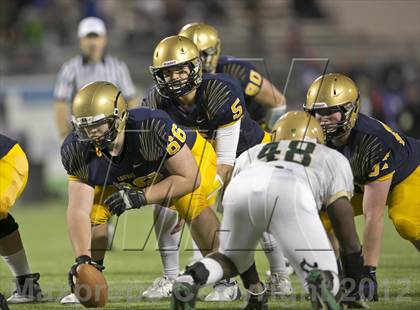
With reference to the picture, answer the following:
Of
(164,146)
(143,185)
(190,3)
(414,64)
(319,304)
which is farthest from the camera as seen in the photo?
(190,3)

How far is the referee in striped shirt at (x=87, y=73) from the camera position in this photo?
7875 millimetres

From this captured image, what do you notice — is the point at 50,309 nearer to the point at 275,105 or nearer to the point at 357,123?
the point at 357,123

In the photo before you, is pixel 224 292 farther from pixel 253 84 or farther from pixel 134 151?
pixel 253 84

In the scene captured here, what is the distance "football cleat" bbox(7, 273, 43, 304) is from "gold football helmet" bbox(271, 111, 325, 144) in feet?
5.55

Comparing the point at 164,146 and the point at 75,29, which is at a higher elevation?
the point at 75,29

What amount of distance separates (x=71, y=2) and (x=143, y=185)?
1124 cm

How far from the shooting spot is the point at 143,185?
15.7 ft

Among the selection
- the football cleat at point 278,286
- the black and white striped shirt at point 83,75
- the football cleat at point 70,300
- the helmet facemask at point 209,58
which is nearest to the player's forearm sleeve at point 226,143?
the football cleat at point 278,286

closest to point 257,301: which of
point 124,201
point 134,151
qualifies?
point 124,201

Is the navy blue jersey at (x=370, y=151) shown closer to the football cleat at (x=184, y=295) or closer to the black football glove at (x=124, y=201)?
the black football glove at (x=124, y=201)

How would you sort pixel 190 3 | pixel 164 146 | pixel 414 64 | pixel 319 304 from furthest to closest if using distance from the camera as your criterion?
pixel 190 3 < pixel 414 64 < pixel 164 146 < pixel 319 304

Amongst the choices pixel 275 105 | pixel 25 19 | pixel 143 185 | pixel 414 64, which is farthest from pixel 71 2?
pixel 143 185

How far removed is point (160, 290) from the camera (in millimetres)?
5152

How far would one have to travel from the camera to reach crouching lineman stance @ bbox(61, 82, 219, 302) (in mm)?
4379
